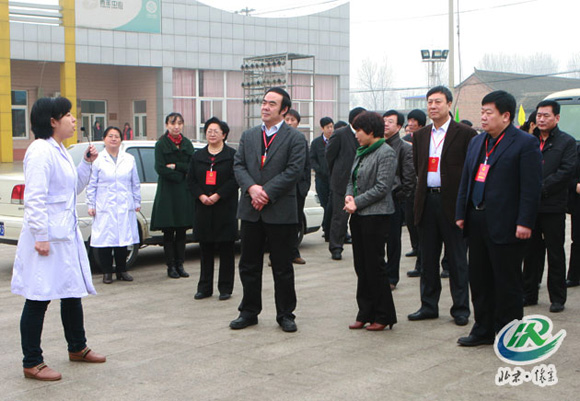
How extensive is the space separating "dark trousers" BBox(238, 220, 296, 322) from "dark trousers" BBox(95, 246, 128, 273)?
2684 mm

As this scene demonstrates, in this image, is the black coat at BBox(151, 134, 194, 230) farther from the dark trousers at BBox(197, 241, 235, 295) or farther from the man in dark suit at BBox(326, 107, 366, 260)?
the man in dark suit at BBox(326, 107, 366, 260)

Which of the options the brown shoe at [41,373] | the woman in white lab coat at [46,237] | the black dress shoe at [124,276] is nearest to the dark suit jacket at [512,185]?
the woman in white lab coat at [46,237]

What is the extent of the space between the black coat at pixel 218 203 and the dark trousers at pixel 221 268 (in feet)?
0.40

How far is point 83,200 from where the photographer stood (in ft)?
29.1

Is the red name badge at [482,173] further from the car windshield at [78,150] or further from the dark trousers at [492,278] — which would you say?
the car windshield at [78,150]

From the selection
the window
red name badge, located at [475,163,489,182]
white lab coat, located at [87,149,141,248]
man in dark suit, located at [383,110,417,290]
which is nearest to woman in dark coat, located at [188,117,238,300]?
white lab coat, located at [87,149,141,248]

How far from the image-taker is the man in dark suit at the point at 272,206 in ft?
20.4

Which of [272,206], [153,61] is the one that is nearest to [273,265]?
[272,206]

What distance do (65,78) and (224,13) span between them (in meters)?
7.82

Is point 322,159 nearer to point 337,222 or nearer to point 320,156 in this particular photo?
point 320,156

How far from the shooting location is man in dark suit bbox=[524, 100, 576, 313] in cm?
695

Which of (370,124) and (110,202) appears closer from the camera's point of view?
(370,124)

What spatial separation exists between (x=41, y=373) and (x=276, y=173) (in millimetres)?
2471

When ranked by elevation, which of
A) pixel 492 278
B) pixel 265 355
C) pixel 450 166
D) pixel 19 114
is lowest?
pixel 265 355
